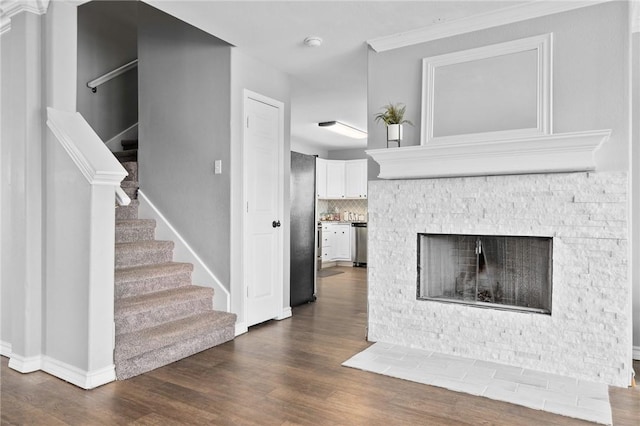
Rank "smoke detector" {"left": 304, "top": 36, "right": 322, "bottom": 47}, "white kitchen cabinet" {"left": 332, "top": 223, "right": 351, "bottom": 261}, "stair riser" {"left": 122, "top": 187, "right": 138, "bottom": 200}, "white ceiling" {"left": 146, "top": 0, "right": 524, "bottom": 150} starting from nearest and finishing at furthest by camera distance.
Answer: "white ceiling" {"left": 146, "top": 0, "right": 524, "bottom": 150} < "smoke detector" {"left": 304, "top": 36, "right": 322, "bottom": 47} < "stair riser" {"left": 122, "top": 187, "right": 138, "bottom": 200} < "white kitchen cabinet" {"left": 332, "top": 223, "right": 351, "bottom": 261}

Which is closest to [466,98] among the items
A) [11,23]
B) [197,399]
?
[197,399]

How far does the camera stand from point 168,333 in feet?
10.2

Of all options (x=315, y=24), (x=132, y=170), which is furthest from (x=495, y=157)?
(x=132, y=170)

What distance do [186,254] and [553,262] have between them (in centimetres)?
306

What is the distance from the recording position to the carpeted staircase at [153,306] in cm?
296

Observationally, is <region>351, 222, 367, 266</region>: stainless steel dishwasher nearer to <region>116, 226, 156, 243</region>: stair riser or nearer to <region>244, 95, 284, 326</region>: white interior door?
<region>244, 95, 284, 326</region>: white interior door

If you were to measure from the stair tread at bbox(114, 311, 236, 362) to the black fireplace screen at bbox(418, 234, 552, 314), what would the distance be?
1.69m

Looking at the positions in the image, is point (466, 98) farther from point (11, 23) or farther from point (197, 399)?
point (11, 23)

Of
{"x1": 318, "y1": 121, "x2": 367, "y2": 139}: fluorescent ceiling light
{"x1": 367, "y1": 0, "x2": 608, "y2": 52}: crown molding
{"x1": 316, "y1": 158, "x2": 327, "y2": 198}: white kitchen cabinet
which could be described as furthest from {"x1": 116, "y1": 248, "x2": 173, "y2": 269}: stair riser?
{"x1": 316, "y1": 158, "x2": 327, "y2": 198}: white kitchen cabinet

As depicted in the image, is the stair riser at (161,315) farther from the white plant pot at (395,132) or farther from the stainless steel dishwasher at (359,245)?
the stainless steel dishwasher at (359,245)

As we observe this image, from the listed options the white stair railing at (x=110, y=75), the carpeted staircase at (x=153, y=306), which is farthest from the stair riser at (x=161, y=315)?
the white stair railing at (x=110, y=75)

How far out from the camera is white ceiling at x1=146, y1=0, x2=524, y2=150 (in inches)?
120

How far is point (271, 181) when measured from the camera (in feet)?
14.3

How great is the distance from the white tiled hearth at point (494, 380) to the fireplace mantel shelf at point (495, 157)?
1.36 m
